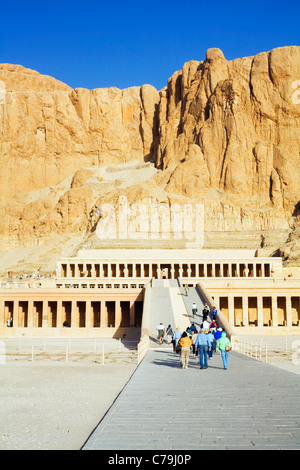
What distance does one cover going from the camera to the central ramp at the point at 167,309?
110 feet

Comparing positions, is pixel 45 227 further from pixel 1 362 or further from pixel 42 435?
pixel 42 435

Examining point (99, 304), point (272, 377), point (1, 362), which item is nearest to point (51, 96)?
point (99, 304)

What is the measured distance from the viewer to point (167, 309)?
3753cm

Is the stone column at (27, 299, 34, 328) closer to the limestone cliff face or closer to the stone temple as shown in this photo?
the stone temple

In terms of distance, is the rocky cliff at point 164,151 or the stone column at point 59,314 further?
the rocky cliff at point 164,151

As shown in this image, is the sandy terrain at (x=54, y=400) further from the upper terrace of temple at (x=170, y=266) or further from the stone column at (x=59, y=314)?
the upper terrace of temple at (x=170, y=266)

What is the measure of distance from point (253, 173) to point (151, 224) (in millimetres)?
25657

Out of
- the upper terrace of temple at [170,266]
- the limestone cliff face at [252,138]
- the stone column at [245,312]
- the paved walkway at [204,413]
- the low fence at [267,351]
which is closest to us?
the paved walkway at [204,413]

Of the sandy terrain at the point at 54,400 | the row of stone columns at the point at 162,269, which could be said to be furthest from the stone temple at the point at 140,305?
the sandy terrain at the point at 54,400

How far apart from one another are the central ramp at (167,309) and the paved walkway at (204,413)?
1362 cm

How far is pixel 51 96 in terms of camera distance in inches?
5497

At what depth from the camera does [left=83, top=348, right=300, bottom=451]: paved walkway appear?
8.62m
